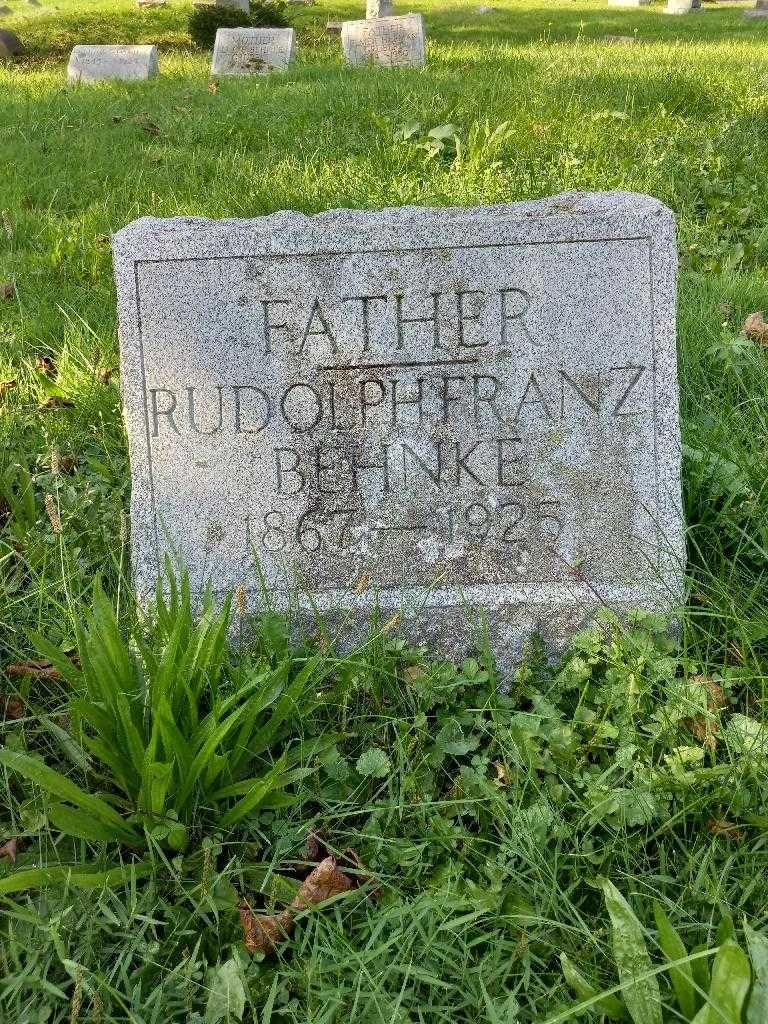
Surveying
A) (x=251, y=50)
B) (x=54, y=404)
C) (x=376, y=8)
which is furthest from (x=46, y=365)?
(x=376, y=8)

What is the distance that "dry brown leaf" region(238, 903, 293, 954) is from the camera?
1.53 m

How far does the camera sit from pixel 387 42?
29.1 feet

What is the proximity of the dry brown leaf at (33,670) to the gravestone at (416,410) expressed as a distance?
0.28 metres

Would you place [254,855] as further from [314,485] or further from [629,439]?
[629,439]

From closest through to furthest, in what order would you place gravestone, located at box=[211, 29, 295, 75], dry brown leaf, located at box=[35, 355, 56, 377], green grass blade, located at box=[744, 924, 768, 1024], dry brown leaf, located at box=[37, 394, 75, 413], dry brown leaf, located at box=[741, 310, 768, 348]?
green grass blade, located at box=[744, 924, 768, 1024] < dry brown leaf, located at box=[37, 394, 75, 413] < dry brown leaf, located at box=[741, 310, 768, 348] < dry brown leaf, located at box=[35, 355, 56, 377] < gravestone, located at box=[211, 29, 295, 75]

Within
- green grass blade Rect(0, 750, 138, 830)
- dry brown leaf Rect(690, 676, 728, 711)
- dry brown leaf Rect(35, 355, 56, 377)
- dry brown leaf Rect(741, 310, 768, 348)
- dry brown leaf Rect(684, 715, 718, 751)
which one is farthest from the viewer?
dry brown leaf Rect(35, 355, 56, 377)

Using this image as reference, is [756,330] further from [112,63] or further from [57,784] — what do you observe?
[112,63]

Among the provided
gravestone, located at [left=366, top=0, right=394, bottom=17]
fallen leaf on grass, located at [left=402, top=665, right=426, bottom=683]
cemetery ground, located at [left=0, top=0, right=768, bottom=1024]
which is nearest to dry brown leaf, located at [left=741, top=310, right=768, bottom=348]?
cemetery ground, located at [left=0, top=0, right=768, bottom=1024]

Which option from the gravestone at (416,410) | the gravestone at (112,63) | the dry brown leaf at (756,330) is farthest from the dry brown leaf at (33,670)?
the gravestone at (112,63)

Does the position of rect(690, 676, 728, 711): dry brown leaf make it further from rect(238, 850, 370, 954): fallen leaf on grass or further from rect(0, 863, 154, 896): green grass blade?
rect(0, 863, 154, 896): green grass blade

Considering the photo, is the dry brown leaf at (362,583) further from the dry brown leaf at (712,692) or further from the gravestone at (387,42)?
the gravestone at (387,42)

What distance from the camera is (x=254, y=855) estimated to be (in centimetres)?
168

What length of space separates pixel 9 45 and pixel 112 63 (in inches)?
151

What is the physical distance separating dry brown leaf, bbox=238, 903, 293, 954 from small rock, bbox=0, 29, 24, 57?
511 inches
